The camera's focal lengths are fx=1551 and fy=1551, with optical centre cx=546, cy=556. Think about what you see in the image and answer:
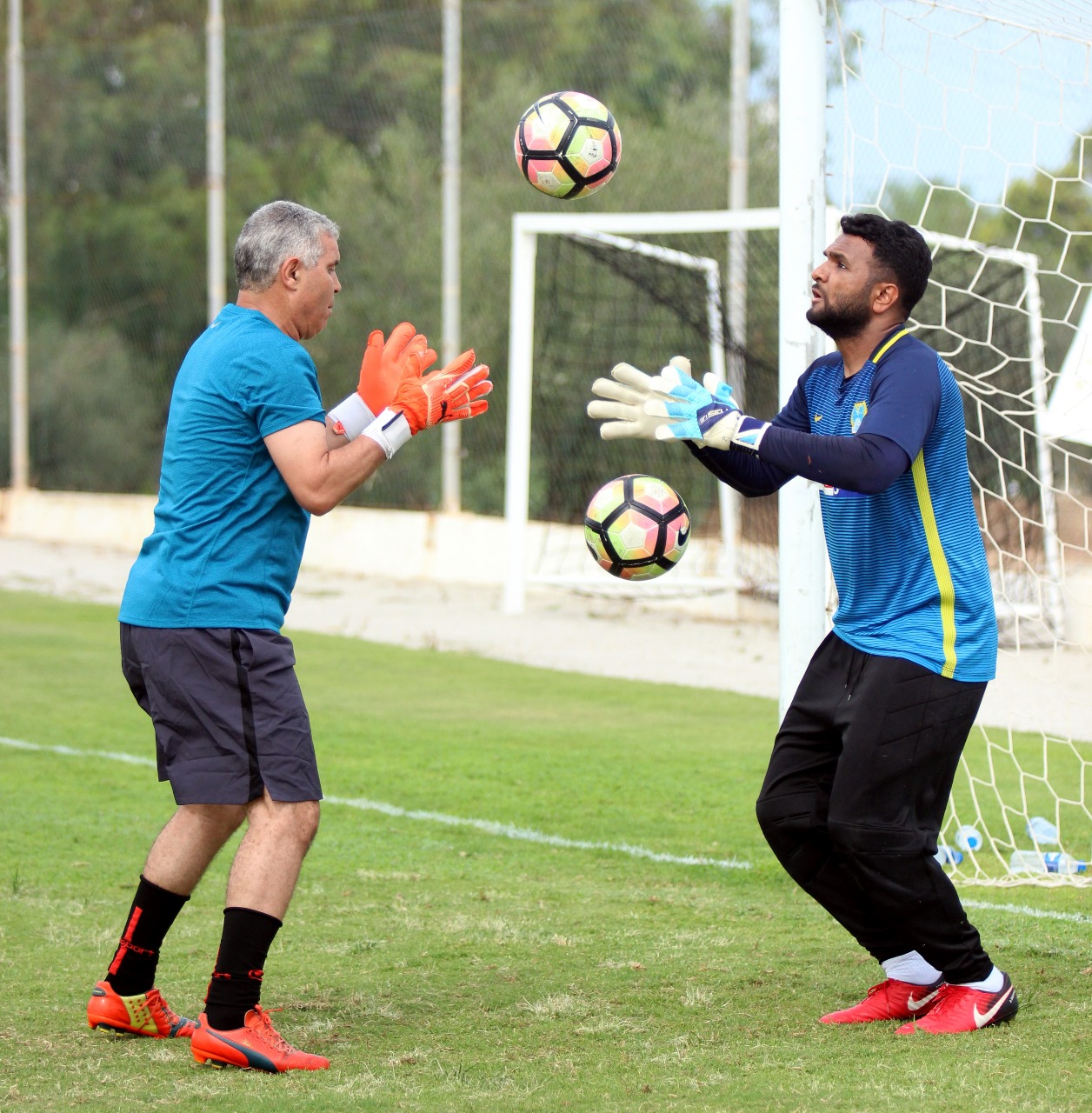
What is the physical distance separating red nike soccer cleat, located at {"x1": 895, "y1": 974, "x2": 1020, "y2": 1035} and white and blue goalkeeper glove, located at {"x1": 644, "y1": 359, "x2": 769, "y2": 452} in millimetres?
1515

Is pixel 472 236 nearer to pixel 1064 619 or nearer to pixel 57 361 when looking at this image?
pixel 57 361

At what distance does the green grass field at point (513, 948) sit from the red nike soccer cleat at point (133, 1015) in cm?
5

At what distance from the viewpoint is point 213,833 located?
3.92 meters

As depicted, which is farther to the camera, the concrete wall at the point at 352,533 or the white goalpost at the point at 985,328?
the concrete wall at the point at 352,533

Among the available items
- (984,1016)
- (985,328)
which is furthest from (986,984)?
(985,328)

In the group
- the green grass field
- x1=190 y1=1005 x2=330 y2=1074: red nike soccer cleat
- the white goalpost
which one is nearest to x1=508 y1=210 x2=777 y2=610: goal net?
the white goalpost

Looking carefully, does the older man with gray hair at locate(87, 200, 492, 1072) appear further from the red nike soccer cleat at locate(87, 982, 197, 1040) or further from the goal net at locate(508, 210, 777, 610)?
the goal net at locate(508, 210, 777, 610)

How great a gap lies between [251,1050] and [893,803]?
169 cm

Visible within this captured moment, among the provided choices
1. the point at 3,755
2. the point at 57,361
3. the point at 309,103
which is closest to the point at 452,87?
the point at 309,103

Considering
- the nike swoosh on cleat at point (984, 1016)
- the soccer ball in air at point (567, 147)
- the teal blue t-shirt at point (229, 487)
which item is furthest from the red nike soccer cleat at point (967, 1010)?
the soccer ball in air at point (567, 147)

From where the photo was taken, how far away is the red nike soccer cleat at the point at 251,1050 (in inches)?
145

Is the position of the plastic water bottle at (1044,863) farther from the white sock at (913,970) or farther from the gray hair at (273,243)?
the gray hair at (273,243)

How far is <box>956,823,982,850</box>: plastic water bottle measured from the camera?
610 cm

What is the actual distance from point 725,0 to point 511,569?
1232cm
